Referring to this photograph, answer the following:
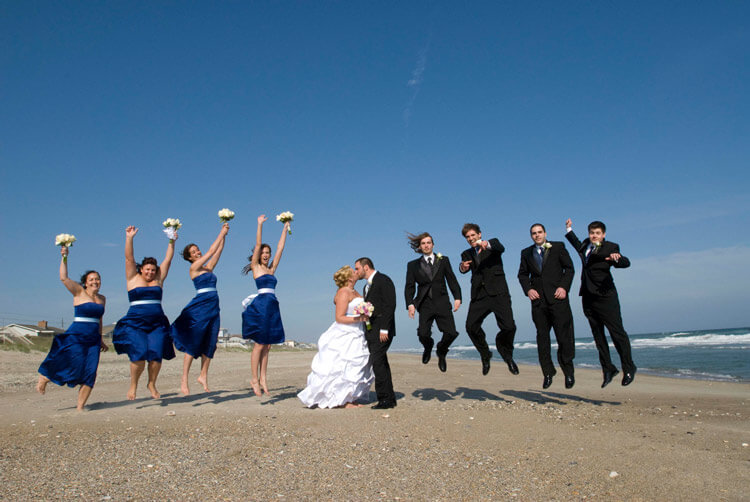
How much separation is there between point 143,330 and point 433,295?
484 centimetres

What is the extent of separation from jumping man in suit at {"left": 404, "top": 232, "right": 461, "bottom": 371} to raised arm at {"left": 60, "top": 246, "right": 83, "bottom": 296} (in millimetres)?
5394

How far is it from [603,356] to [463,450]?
14.1 ft

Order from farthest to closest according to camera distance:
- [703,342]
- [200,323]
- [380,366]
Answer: [703,342] → [200,323] → [380,366]

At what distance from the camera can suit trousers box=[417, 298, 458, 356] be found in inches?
318

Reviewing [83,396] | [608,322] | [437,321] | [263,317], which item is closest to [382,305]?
[437,321]

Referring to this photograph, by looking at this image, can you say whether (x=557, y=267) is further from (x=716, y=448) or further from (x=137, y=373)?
(x=137, y=373)

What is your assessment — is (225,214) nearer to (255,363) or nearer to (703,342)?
(255,363)

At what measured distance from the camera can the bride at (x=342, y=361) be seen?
7621 millimetres

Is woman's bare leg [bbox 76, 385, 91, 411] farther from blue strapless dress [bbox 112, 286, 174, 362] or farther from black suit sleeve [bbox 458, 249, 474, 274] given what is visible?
black suit sleeve [bbox 458, 249, 474, 274]

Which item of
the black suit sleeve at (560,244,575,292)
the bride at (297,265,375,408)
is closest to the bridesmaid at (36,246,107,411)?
the bride at (297,265,375,408)

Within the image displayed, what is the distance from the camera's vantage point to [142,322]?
8023 millimetres

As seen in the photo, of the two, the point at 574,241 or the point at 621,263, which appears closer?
the point at 621,263

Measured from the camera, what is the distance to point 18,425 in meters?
6.30

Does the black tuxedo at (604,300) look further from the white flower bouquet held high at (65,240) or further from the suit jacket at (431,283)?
the white flower bouquet held high at (65,240)
